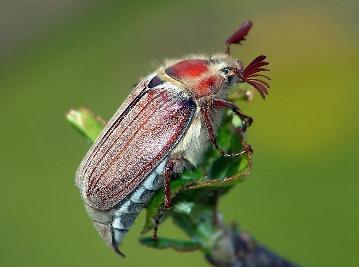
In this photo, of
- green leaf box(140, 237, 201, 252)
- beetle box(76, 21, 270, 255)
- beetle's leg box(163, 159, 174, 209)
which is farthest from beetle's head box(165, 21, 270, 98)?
green leaf box(140, 237, 201, 252)

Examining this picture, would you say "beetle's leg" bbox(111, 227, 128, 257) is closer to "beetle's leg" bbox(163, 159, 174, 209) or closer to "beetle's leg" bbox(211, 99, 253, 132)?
"beetle's leg" bbox(163, 159, 174, 209)

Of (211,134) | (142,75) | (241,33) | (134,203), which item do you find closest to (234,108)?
(211,134)

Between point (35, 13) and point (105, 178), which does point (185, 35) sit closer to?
point (35, 13)

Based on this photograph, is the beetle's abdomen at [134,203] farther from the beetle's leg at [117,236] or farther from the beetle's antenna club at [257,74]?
the beetle's antenna club at [257,74]

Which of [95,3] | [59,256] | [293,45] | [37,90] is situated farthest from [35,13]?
[59,256]

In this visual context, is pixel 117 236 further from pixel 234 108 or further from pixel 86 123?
pixel 234 108
